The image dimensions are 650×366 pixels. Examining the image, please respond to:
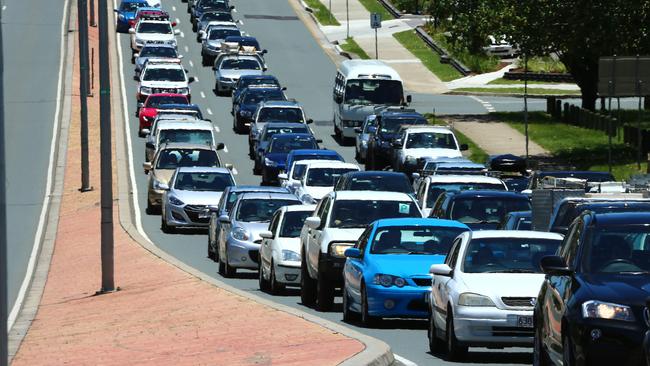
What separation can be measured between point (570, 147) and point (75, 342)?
36674 millimetres

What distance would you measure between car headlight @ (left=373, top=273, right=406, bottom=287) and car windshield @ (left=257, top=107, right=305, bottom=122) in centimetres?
3526

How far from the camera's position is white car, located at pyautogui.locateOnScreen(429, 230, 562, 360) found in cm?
1839

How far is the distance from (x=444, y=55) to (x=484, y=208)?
56.0 meters

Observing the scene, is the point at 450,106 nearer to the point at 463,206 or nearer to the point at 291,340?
the point at 463,206

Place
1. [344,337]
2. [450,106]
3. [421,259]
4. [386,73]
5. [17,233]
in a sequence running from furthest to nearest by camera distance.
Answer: [450,106] < [386,73] < [17,233] < [421,259] < [344,337]

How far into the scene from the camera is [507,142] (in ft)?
194

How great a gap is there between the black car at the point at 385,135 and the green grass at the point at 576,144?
5.28m

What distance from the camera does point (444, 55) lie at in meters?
85.2

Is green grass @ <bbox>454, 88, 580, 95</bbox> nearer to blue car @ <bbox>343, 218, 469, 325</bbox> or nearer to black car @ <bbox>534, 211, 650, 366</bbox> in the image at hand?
blue car @ <bbox>343, 218, 469, 325</bbox>

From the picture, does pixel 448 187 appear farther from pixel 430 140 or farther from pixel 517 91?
pixel 517 91

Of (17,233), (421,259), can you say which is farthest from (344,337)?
(17,233)

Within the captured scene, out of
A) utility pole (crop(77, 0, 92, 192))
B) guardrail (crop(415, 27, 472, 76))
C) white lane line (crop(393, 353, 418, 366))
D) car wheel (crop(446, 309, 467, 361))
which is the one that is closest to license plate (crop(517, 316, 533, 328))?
car wheel (crop(446, 309, 467, 361))

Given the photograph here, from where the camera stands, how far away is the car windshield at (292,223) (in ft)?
96.1

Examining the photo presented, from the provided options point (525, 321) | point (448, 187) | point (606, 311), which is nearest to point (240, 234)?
point (448, 187)
